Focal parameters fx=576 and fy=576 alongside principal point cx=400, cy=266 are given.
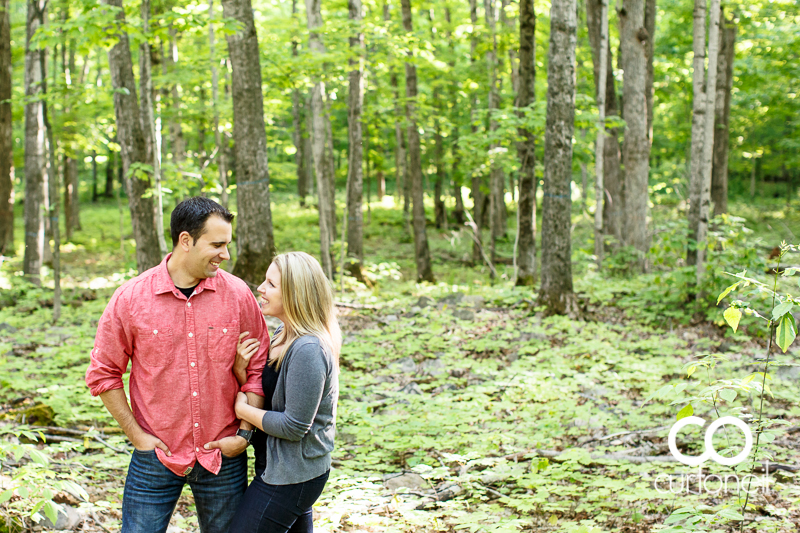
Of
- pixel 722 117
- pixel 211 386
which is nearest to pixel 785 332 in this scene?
pixel 211 386

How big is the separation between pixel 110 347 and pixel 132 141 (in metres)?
6.95

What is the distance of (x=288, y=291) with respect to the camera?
2.52 meters

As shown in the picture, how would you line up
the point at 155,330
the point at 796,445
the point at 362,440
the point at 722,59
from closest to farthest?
the point at 155,330, the point at 796,445, the point at 362,440, the point at 722,59

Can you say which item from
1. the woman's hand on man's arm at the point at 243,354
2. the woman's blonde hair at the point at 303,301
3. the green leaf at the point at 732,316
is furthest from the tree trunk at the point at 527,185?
the woman's hand on man's arm at the point at 243,354

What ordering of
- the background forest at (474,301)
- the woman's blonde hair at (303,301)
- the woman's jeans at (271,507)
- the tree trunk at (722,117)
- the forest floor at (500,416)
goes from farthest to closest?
the tree trunk at (722,117)
the background forest at (474,301)
the forest floor at (500,416)
the woman's blonde hair at (303,301)
the woman's jeans at (271,507)

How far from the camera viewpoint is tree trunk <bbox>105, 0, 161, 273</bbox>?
329 inches

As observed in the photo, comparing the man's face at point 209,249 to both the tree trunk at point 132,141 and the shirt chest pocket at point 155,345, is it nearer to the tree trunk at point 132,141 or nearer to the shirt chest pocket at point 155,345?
the shirt chest pocket at point 155,345

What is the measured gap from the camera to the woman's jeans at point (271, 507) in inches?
94.4

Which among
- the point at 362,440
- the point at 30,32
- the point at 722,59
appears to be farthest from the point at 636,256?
the point at 30,32

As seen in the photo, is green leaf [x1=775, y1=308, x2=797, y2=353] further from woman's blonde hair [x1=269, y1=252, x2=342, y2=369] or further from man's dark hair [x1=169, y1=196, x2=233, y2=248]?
man's dark hair [x1=169, y1=196, x2=233, y2=248]

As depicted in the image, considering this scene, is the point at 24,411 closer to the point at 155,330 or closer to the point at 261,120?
the point at 155,330

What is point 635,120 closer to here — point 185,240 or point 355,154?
point 355,154

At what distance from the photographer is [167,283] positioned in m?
2.44

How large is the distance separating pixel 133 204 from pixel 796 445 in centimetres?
852
